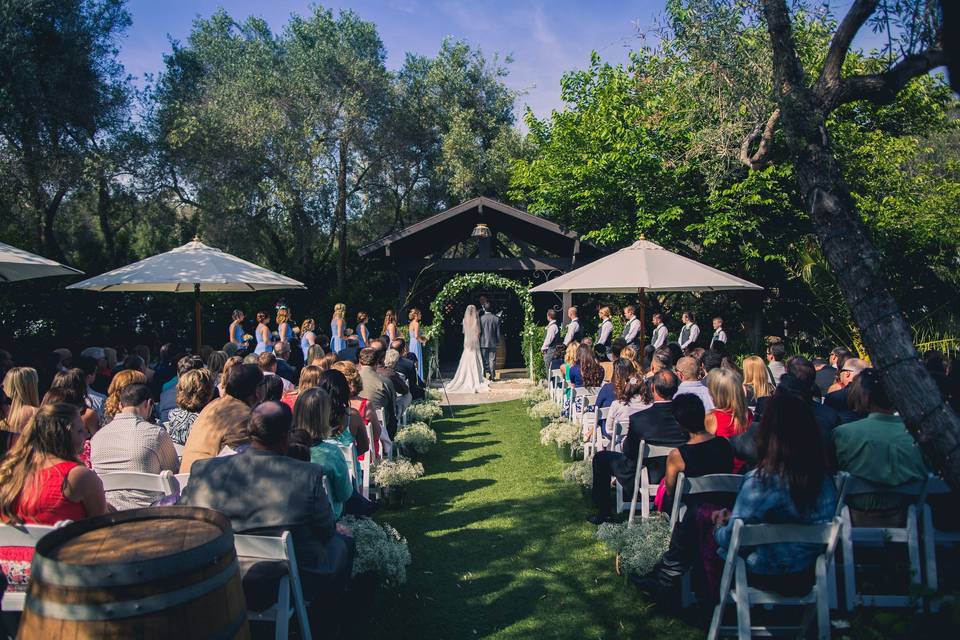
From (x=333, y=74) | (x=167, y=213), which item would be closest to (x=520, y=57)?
(x=333, y=74)

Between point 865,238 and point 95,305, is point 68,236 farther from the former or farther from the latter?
point 865,238

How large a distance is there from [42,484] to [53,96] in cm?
1385

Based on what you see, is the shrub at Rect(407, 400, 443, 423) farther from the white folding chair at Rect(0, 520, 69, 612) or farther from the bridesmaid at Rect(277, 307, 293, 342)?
the white folding chair at Rect(0, 520, 69, 612)

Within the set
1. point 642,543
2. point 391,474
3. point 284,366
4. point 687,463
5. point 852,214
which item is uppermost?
point 852,214

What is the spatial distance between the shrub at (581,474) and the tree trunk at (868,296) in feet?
13.4

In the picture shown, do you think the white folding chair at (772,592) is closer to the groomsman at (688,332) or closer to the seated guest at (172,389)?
the seated guest at (172,389)

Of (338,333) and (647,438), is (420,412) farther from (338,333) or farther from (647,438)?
(647,438)

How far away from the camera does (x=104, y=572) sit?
1882mm

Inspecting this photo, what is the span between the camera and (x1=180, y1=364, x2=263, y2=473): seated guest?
4.09 m

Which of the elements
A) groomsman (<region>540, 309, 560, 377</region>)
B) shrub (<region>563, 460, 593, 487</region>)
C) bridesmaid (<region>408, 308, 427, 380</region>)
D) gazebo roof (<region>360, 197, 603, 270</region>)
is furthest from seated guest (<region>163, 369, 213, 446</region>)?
gazebo roof (<region>360, 197, 603, 270</region>)

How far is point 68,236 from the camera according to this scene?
18797mm

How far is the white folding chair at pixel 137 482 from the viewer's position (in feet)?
11.6

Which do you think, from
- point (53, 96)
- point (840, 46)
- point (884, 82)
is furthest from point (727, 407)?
point (53, 96)

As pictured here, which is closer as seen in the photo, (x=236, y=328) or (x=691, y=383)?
(x=691, y=383)
